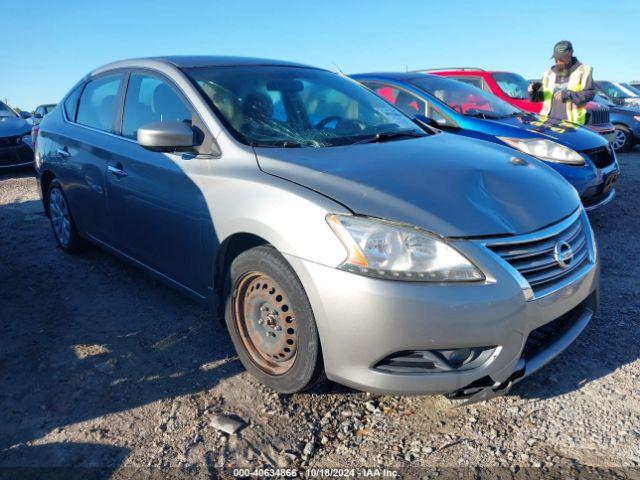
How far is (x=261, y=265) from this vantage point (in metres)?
2.42

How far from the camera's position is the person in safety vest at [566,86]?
22.1 feet

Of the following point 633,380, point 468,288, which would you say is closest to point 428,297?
point 468,288

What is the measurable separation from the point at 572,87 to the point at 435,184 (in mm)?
5508

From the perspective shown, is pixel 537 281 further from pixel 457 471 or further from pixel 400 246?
pixel 457 471

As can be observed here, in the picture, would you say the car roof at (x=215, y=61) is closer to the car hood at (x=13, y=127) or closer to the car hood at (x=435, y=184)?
the car hood at (x=435, y=184)

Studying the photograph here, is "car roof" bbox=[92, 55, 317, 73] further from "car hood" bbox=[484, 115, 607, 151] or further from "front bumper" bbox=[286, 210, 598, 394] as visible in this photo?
"car hood" bbox=[484, 115, 607, 151]

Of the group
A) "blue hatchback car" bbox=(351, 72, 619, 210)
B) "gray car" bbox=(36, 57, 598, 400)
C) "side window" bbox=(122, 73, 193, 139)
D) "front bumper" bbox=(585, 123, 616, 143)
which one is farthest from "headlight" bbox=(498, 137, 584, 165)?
"front bumper" bbox=(585, 123, 616, 143)

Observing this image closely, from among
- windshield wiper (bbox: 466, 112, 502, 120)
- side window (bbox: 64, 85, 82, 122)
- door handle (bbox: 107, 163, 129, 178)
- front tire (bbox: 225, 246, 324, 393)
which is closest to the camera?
front tire (bbox: 225, 246, 324, 393)

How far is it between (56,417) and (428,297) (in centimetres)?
179

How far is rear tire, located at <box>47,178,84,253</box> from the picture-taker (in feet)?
14.5

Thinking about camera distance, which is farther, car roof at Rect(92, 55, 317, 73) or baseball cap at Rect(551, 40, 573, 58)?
baseball cap at Rect(551, 40, 573, 58)

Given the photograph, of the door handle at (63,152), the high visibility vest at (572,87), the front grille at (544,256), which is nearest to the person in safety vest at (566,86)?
the high visibility vest at (572,87)

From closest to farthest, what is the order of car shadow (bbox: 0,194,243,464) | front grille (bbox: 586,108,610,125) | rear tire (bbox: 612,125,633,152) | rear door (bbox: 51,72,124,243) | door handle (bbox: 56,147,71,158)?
car shadow (bbox: 0,194,243,464) → rear door (bbox: 51,72,124,243) → door handle (bbox: 56,147,71,158) → front grille (bbox: 586,108,610,125) → rear tire (bbox: 612,125,633,152)

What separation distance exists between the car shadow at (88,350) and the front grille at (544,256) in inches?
60.1
